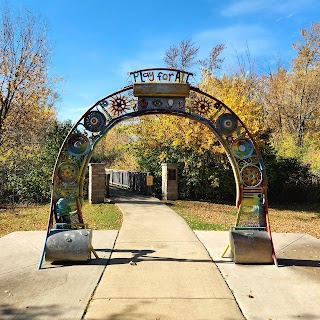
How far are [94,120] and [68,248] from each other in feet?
7.57

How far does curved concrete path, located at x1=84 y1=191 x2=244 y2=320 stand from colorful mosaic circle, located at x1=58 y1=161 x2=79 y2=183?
1665 millimetres

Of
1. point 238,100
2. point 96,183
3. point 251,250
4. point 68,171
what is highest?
point 238,100

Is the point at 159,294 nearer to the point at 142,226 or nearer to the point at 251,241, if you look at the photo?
the point at 251,241

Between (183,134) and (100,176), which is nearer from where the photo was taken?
(100,176)

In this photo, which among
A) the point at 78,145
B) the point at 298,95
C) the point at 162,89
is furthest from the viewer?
the point at 298,95

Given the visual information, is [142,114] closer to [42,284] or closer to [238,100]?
[42,284]

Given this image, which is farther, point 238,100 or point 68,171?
point 238,100

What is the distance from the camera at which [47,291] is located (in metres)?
4.23

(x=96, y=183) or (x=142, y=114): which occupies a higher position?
(x=142, y=114)

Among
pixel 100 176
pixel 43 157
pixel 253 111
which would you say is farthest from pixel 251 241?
pixel 43 157

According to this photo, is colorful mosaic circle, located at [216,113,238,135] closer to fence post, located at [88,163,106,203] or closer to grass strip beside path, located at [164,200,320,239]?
grass strip beside path, located at [164,200,320,239]

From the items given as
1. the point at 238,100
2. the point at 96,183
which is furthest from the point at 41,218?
the point at 238,100

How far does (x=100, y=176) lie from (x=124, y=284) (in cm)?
871

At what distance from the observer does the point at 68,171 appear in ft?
18.8
